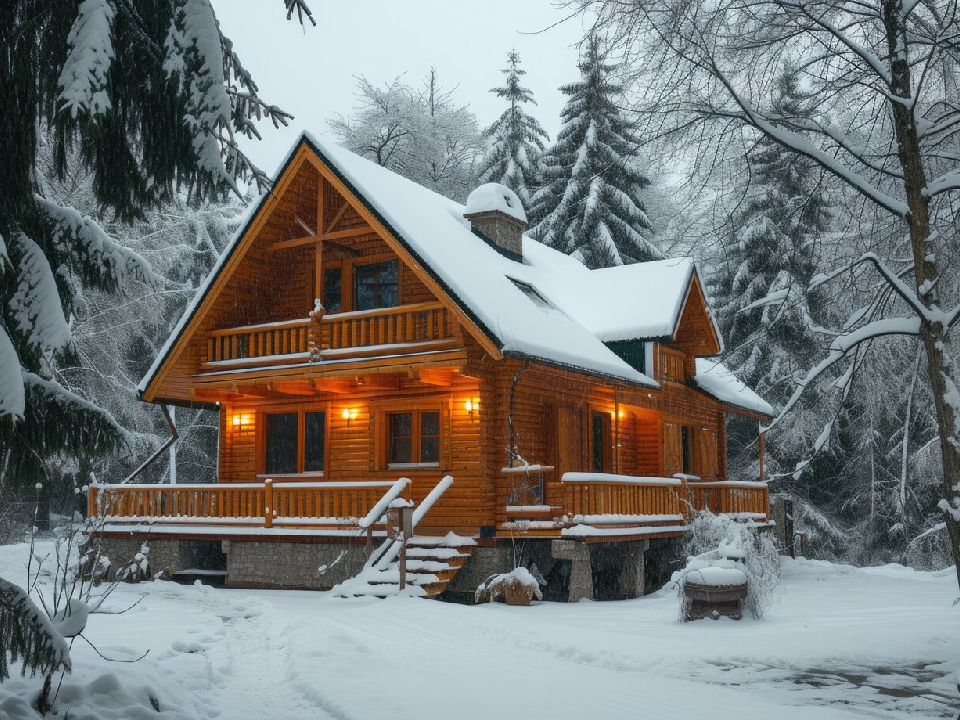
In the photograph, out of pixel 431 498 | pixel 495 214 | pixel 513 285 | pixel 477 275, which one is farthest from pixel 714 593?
pixel 495 214

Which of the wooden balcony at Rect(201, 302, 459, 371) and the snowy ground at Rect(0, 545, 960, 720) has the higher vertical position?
the wooden balcony at Rect(201, 302, 459, 371)

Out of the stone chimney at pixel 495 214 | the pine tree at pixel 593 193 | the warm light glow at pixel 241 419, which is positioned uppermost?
the pine tree at pixel 593 193

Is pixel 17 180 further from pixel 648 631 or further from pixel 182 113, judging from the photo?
pixel 648 631

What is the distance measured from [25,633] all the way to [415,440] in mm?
13068

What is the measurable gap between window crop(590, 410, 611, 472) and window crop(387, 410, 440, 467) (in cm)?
413

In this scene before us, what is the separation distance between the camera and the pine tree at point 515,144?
145ft

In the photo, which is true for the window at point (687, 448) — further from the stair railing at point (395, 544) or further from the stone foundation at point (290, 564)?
the stone foundation at point (290, 564)

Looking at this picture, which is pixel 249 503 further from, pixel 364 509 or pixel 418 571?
pixel 418 571

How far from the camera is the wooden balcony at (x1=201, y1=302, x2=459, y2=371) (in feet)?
57.7

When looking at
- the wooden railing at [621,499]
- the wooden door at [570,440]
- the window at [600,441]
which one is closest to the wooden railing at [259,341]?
the wooden door at [570,440]

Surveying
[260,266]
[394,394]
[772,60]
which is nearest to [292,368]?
[394,394]

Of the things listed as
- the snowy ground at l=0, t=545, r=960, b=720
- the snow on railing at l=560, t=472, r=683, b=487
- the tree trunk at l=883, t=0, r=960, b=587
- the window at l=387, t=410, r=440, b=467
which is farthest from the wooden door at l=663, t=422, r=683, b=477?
the tree trunk at l=883, t=0, r=960, b=587

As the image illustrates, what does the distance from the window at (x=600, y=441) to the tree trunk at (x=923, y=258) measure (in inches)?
494

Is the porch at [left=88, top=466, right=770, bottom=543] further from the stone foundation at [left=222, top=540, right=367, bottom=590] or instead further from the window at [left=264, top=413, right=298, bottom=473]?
the window at [left=264, top=413, right=298, bottom=473]
